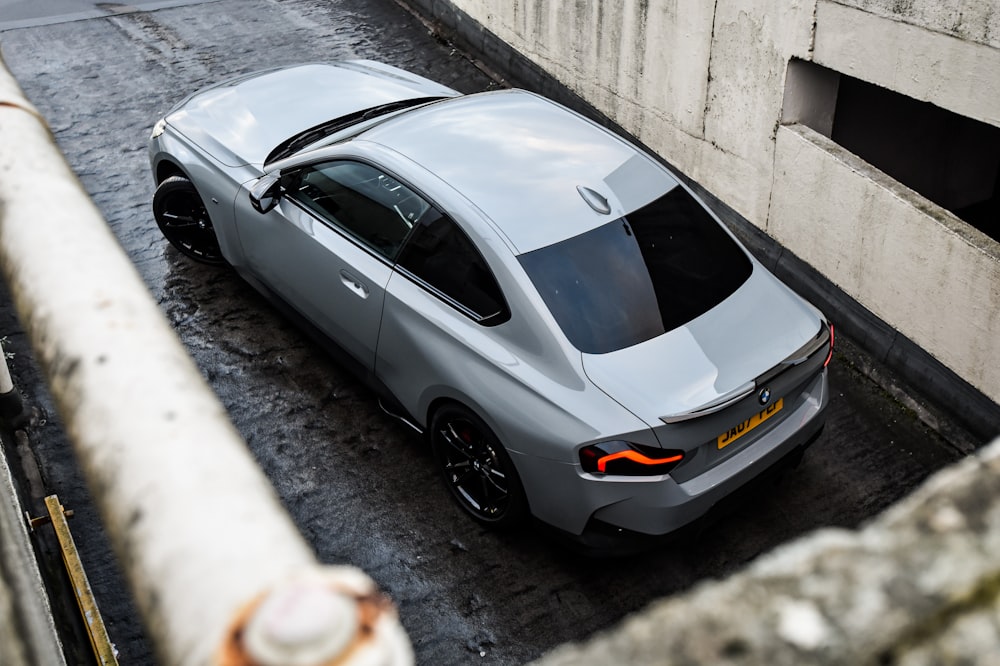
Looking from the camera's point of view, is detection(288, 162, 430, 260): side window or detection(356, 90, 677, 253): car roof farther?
detection(288, 162, 430, 260): side window

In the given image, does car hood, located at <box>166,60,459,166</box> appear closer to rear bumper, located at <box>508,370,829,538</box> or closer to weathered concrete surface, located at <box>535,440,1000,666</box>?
rear bumper, located at <box>508,370,829,538</box>

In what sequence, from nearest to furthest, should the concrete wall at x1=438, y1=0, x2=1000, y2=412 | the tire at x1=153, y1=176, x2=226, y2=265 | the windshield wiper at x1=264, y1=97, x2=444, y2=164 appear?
the concrete wall at x1=438, y1=0, x2=1000, y2=412 < the windshield wiper at x1=264, y1=97, x2=444, y2=164 < the tire at x1=153, y1=176, x2=226, y2=265

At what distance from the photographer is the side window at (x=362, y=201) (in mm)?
5219

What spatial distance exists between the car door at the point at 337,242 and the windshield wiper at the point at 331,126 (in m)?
0.39

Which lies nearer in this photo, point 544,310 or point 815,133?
point 544,310

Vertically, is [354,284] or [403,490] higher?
[354,284]

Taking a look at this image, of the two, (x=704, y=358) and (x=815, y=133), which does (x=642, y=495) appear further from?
(x=815, y=133)

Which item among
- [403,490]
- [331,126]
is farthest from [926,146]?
[403,490]

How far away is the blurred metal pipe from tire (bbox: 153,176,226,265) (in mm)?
5605

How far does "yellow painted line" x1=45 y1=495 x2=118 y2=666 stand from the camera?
401 centimetres

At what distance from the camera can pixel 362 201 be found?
A: 18.0 feet

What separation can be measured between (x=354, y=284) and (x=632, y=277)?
1579mm

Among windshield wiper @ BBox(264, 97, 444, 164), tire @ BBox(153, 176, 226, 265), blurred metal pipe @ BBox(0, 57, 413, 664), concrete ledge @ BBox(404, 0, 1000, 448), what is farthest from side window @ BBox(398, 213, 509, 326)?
blurred metal pipe @ BBox(0, 57, 413, 664)

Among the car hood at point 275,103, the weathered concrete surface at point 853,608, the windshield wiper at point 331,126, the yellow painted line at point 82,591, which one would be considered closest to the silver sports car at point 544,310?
the windshield wiper at point 331,126
